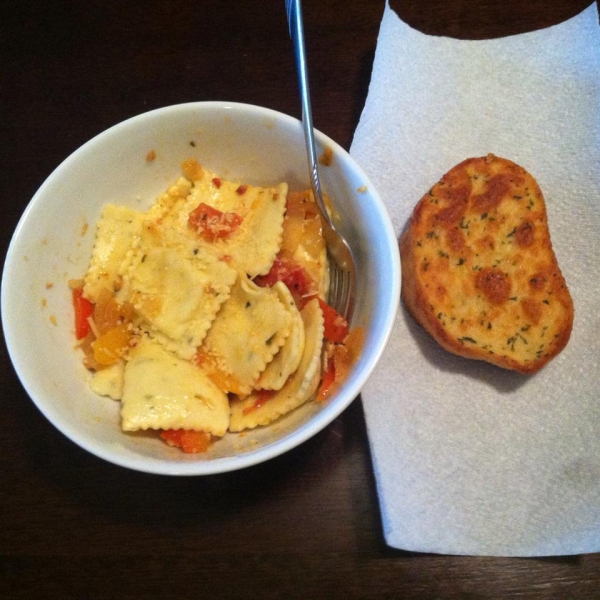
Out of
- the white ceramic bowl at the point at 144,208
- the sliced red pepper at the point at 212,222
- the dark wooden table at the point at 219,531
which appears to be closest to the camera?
the white ceramic bowl at the point at 144,208

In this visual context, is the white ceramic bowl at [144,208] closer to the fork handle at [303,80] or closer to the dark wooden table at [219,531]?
the fork handle at [303,80]

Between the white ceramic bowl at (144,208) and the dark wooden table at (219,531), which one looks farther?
the dark wooden table at (219,531)

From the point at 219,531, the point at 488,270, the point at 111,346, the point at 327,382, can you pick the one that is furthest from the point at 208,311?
the point at 488,270

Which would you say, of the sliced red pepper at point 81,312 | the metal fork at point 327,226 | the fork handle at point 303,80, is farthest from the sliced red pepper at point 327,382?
the sliced red pepper at point 81,312

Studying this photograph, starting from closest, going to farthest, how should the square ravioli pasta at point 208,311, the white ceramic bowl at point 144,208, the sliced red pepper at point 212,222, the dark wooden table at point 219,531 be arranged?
the white ceramic bowl at point 144,208
the square ravioli pasta at point 208,311
the dark wooden table at point 219,531
the sliced red pepper at point 212,222

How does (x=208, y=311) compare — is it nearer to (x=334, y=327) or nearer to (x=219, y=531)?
(x=334, y=327)

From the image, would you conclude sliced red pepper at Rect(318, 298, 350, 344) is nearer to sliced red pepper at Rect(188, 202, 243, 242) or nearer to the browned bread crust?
the browned bread crust
